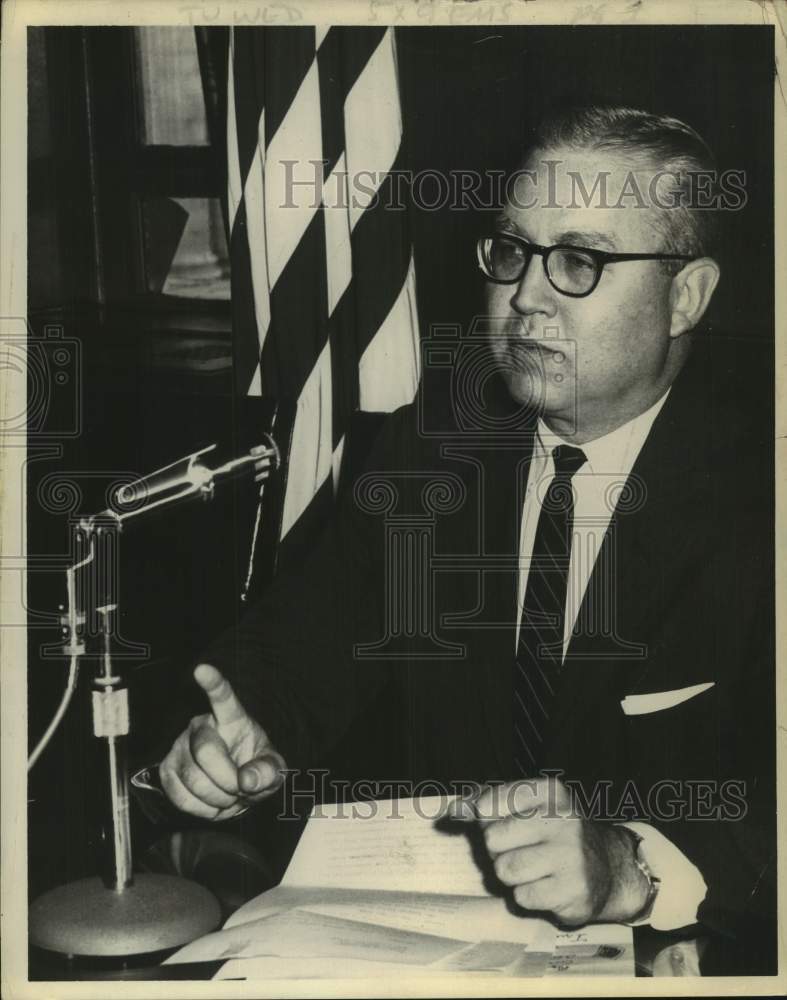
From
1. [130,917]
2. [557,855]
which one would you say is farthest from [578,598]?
[130,917]

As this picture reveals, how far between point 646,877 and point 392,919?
41 centimetres

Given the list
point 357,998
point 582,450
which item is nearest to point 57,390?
point 582,450

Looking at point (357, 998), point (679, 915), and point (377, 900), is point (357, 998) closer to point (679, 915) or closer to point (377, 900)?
point (377, 900)

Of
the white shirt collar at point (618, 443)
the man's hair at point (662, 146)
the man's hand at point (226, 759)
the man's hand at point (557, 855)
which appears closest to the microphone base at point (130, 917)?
the man's hand at point (226, 759)

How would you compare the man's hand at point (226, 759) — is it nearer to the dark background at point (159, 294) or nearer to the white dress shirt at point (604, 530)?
the dark background at point (159, 294)

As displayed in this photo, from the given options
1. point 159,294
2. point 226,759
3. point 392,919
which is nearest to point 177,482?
point 159,294

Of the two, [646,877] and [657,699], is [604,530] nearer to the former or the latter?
[657,699]

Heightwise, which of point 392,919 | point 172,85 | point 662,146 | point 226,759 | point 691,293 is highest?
point 172,85

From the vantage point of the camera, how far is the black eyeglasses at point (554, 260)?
1843 millimetres

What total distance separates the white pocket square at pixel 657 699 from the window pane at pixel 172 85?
44.4 inches

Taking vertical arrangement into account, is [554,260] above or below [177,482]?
above

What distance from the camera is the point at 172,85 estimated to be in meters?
1.88

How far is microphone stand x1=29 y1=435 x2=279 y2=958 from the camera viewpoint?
188cm

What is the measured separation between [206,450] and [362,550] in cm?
30
